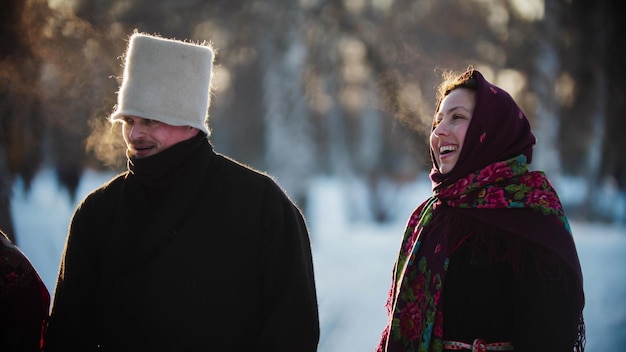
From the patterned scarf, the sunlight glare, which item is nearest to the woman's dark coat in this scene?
the patterned scarf

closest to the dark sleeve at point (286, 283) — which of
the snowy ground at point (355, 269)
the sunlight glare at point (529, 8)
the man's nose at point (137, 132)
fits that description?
the man's nose at point (137, 132)

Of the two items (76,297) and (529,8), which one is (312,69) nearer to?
(529,8)

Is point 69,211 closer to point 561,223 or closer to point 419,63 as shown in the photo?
point 419,63

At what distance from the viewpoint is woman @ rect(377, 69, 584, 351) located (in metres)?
2.12

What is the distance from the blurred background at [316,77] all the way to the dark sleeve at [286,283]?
98 centimetres

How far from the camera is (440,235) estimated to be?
2.44m

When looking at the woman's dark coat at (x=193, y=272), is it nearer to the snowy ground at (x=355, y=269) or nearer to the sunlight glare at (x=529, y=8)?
the snowy ground at (x=355, y=269)

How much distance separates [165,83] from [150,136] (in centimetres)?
22

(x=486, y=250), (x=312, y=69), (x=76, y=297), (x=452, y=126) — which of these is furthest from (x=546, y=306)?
(x=312, y=69)

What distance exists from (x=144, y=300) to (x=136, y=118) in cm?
73

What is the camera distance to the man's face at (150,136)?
7.86ft

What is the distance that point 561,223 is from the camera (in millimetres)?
2225

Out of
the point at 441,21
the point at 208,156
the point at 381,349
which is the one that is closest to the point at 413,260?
the point at 381,349

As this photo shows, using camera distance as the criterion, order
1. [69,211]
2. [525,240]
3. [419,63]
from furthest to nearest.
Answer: [419,63] → [69,211] → [525,240]
